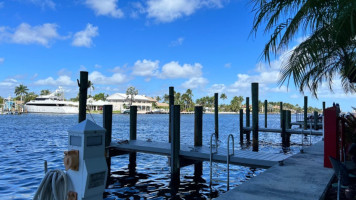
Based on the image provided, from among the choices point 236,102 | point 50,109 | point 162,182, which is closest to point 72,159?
point 162,182

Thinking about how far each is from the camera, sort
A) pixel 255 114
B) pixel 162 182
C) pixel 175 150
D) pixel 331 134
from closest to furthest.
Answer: pixel 331 134 → pixel 175 150 → pixel 162 182 → pixel 255 114

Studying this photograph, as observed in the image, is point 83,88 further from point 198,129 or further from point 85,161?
point 85,161

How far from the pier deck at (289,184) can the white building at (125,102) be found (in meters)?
127

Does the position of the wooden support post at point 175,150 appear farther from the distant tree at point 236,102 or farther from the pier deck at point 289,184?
the distant tree at point 236,102

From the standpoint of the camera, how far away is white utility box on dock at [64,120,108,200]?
2945mm

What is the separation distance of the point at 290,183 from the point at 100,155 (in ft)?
13.8

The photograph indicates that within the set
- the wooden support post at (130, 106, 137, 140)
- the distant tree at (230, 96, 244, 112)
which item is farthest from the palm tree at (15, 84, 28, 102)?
the wooden support post at (130, 106, 137, 140)

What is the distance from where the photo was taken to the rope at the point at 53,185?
3.06 m

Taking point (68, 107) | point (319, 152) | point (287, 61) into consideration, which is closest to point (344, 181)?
point (287, 61)

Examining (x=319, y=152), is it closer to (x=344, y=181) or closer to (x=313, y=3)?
(x=344, y=181)

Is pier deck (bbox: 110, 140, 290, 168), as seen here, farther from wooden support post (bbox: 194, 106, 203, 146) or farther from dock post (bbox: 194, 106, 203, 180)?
wooden support post (bbox: 194, 106, 203, 146)

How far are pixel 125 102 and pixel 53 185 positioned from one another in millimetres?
133841

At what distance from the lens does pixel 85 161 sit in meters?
2.94

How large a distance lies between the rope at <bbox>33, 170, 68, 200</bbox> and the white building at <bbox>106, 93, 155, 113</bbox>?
130 m
